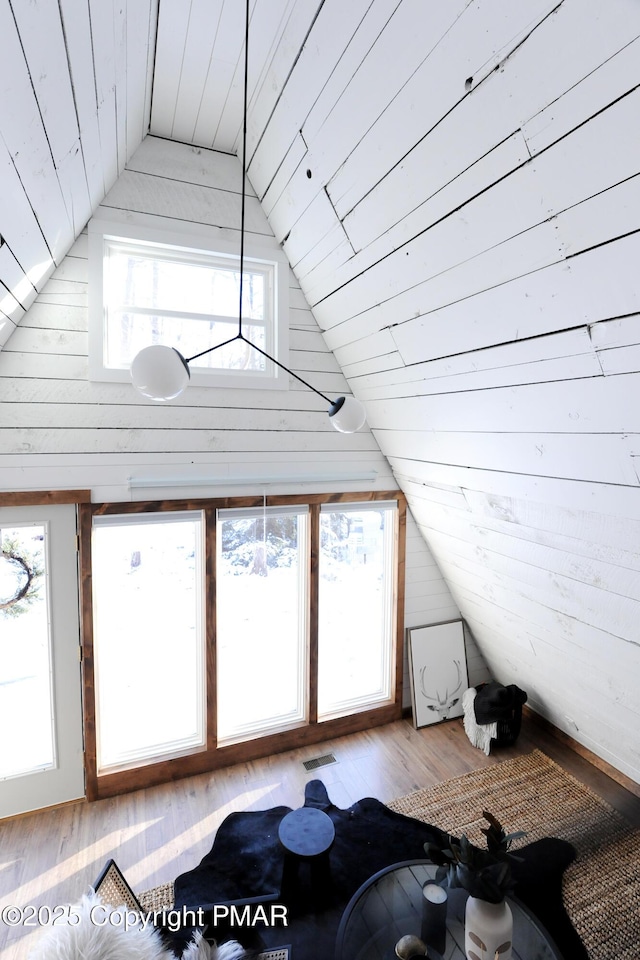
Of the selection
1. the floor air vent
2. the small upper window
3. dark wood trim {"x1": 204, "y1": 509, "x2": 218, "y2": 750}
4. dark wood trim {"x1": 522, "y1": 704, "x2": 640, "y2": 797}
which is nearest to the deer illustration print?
dark wood trim {"x1": 522, "y1": 704, "x2": 640, "y2": 797}

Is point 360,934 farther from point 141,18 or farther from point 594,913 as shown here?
point 141,18

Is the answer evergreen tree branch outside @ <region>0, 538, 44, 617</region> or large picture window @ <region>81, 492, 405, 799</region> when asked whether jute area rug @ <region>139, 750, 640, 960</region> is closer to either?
large picture window @ <region>81, 492, 405, 799</region>

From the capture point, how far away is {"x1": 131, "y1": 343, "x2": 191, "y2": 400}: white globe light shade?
4.06 feet

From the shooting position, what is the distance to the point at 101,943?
1257mm

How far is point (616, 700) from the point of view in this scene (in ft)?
7.64

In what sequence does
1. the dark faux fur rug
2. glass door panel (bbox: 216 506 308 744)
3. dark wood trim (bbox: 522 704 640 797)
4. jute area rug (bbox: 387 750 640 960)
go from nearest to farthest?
1. the dark faux fur rug
2. jute area rug (bbox: 387 750 640 960)
3. dark wood trim (bbox: 522 704 640 797)
4. glass door panel (bbox: 216 506 308 744)

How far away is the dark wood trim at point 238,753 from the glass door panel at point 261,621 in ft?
0.21

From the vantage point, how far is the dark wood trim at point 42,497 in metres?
2.19

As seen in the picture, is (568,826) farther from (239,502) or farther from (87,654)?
(87,654)

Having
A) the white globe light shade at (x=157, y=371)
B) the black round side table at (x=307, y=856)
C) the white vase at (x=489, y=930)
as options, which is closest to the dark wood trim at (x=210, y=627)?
the black round side table at (x=307, y=856)

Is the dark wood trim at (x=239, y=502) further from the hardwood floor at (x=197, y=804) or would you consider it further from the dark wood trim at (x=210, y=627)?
the hardwood floor at (x=197, y=804)

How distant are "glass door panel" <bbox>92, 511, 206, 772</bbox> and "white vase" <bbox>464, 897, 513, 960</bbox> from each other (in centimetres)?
176

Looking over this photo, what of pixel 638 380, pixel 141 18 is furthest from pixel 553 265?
pixel 141 18

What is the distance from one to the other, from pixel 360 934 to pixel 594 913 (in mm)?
1133
